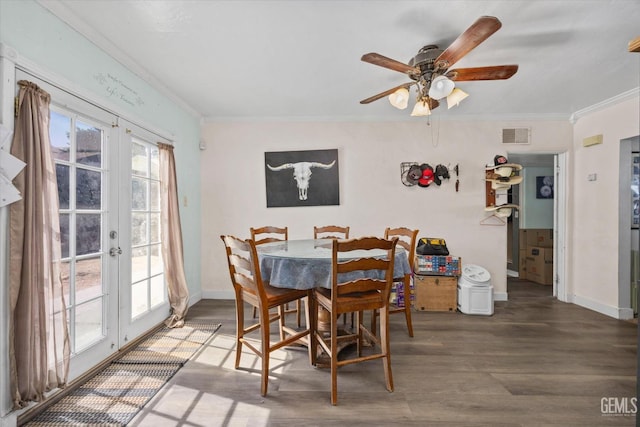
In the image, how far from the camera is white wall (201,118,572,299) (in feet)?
12.0

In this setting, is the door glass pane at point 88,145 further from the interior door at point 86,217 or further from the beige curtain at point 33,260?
the beige curtain at point 33,260

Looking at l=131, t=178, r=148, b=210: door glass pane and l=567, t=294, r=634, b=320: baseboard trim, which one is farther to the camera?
l=567, t=294, r=634, b=320: baseboard trim

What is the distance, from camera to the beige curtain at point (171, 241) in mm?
2805

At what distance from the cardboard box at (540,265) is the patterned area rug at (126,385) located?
5.15 metres

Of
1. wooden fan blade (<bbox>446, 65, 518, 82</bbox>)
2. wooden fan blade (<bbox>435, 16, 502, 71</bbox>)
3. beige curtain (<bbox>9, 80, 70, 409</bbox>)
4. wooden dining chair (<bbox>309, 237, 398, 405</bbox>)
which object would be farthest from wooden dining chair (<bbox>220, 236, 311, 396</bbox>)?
wooden fan blade (<bbox>446, 65, 518, 82</bbox>)

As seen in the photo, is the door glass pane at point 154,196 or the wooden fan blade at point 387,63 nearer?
the wooden fan blade at point 387,63

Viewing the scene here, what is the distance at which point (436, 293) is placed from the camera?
326cm

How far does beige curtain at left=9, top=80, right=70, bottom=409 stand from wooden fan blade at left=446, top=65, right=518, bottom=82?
104 inches

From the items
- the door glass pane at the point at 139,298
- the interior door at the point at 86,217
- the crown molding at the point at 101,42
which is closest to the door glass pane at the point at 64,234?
the interior door at the point at 86,217

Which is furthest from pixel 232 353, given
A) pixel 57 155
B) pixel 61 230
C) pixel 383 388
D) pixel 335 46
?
pixel 335 46

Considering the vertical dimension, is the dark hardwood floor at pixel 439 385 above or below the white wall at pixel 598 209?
below

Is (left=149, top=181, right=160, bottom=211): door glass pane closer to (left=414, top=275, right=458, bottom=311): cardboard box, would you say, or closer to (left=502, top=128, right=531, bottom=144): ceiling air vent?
(left=414, top=275, right=458, bottom=311): cardboard box

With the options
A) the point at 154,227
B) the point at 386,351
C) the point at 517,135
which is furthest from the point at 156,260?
the point at 517,135

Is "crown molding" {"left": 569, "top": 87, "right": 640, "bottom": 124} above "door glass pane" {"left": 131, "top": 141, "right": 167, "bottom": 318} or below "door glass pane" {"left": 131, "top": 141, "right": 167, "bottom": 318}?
above
